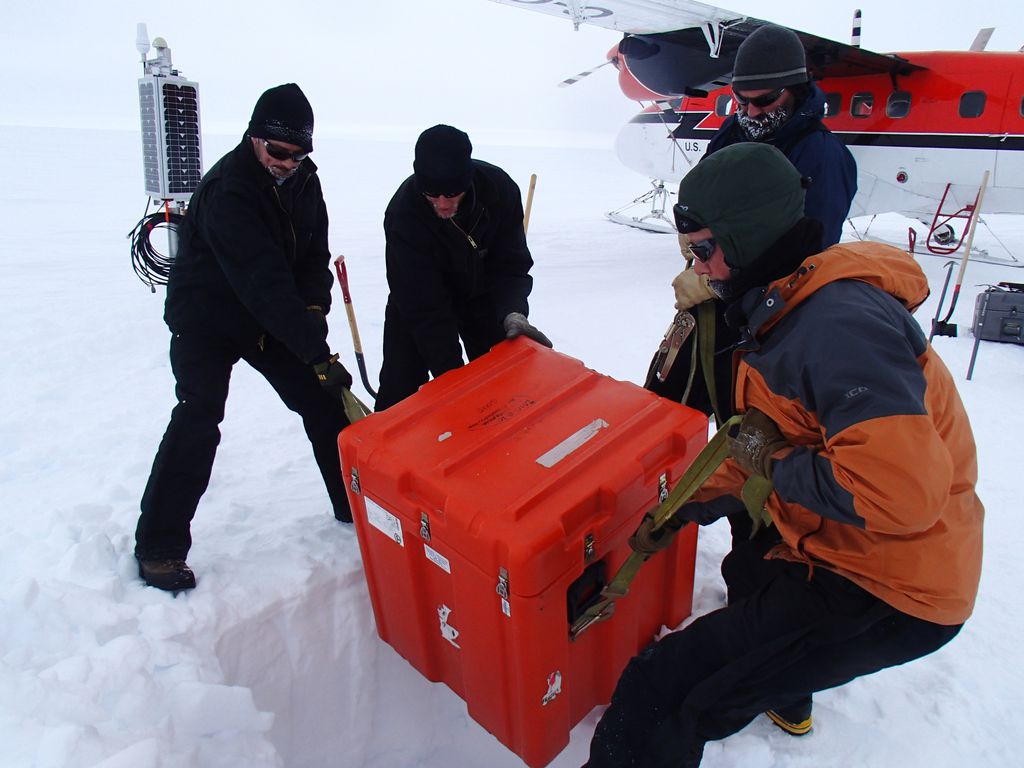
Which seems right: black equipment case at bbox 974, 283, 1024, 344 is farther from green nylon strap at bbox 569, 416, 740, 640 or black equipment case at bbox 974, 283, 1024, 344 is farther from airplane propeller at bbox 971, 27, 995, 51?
airplane propeller at bbox 971, 27, 995, 51

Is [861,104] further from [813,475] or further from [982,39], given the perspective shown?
[813,475]

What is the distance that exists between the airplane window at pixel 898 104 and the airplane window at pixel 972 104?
1.78ft

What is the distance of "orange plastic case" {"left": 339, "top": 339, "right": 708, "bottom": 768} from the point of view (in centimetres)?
169

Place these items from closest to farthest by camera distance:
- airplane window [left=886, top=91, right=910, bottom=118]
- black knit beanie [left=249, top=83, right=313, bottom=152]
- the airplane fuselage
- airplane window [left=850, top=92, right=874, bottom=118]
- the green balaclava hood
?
1. the green balaclava hood
2. black knit beanie [left=249, top=83, right=313, bottom=152]
3. the airplane fuselage
4. airplane window [left=886, top=91, right=910, bottom=118]
5. airplane window [left=850, top=92, right=874, bottom=118]

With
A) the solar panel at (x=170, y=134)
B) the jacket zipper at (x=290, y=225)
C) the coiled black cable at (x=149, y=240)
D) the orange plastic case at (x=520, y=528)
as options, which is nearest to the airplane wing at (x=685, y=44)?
the solar panel at (x=170, y=134)

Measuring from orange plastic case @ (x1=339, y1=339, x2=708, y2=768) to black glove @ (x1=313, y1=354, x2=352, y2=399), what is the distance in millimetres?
386

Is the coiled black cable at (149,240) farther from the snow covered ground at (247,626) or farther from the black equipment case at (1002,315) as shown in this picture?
the black equipment case at (1002,315)

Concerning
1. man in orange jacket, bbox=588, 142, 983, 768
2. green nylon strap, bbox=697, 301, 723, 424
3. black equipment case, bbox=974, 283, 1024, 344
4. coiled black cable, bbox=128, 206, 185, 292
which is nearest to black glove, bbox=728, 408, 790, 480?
man in orange jacket, bbox=588, 142, 983, 768

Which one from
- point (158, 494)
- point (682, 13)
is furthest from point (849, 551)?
point (682, 13)

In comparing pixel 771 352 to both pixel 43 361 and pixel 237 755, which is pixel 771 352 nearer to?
pixel 237 755

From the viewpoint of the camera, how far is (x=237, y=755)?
1.92 m

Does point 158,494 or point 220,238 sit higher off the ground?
point 220,238

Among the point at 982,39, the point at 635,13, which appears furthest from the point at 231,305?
the point at 982,39

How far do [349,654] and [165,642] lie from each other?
0.67 m
